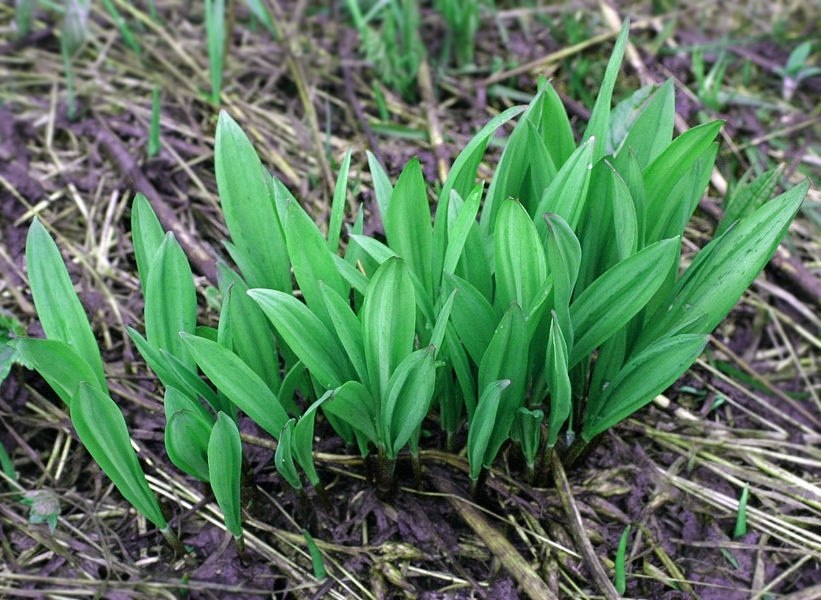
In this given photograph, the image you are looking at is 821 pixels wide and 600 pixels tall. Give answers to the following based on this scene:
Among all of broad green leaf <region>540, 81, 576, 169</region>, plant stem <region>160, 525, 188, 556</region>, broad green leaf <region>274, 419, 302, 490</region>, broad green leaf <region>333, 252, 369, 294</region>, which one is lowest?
plant stem <region>160, 525, 188, 556</region>

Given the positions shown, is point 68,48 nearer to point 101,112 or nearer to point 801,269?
point 101,112

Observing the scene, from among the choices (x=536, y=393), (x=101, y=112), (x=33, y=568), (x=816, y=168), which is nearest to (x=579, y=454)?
(x=536, y=393)

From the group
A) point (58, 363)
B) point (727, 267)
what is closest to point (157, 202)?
point (58, 363)

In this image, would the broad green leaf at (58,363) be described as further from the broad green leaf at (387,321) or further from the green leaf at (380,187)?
the green leaf at (380,187)

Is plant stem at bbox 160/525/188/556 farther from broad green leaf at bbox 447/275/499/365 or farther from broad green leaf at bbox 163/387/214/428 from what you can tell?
broad green leaf at bbox 447/275/499/365

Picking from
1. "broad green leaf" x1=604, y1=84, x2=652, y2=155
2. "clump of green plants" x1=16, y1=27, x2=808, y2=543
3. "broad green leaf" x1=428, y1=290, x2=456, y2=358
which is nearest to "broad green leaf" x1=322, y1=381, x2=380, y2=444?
"clump of green plants" x1=16, y1=27, x2=808, y2=543
